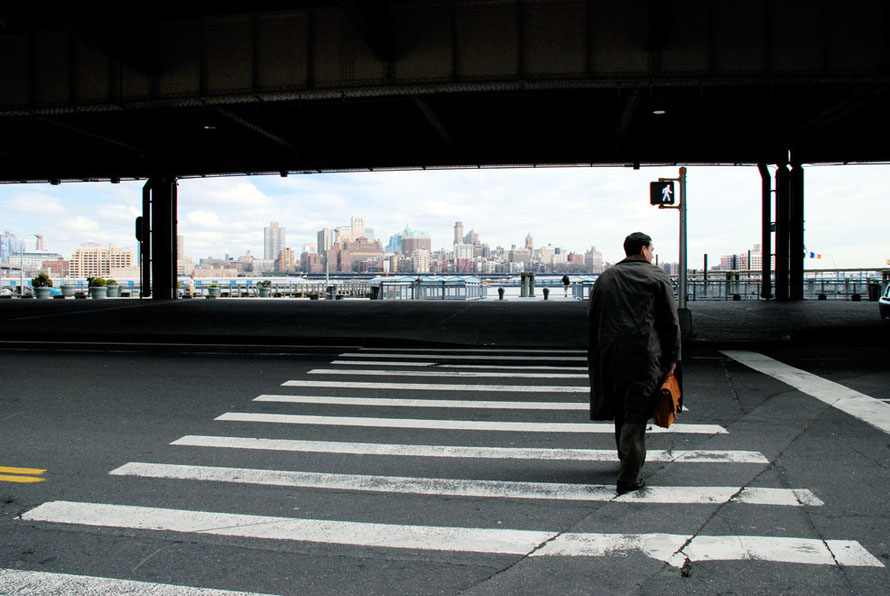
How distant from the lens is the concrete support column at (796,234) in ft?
97.1

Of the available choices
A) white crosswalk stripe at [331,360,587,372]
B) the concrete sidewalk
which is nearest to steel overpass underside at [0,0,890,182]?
the concrete sidewalk

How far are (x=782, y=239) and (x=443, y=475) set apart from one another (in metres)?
30.2

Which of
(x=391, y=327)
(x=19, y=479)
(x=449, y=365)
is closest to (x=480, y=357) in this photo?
(x=449, y=365)

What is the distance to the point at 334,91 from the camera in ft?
50.6

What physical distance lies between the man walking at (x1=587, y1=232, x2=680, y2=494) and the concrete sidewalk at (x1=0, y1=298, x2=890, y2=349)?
29.5 feet

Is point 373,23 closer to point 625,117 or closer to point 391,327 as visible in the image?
point 391,327

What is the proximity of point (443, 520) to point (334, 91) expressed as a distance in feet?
43.5

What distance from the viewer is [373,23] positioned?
44.8 ft

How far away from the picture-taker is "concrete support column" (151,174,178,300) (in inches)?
1265

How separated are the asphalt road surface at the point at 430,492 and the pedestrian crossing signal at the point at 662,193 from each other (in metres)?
6.27

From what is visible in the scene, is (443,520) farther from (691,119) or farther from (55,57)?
(691,119)

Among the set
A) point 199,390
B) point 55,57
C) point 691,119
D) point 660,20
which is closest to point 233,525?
point 199,390

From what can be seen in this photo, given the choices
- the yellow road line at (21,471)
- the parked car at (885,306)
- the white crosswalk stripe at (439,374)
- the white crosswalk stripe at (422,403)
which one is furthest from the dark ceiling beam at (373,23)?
the parked car at (885,306)

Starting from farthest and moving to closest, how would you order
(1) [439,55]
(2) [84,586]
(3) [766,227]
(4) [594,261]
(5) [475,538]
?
(4) [594,261] < (3) [766,227] < (1) [439,55] < (5) [475,538] < (2) [84,586]
